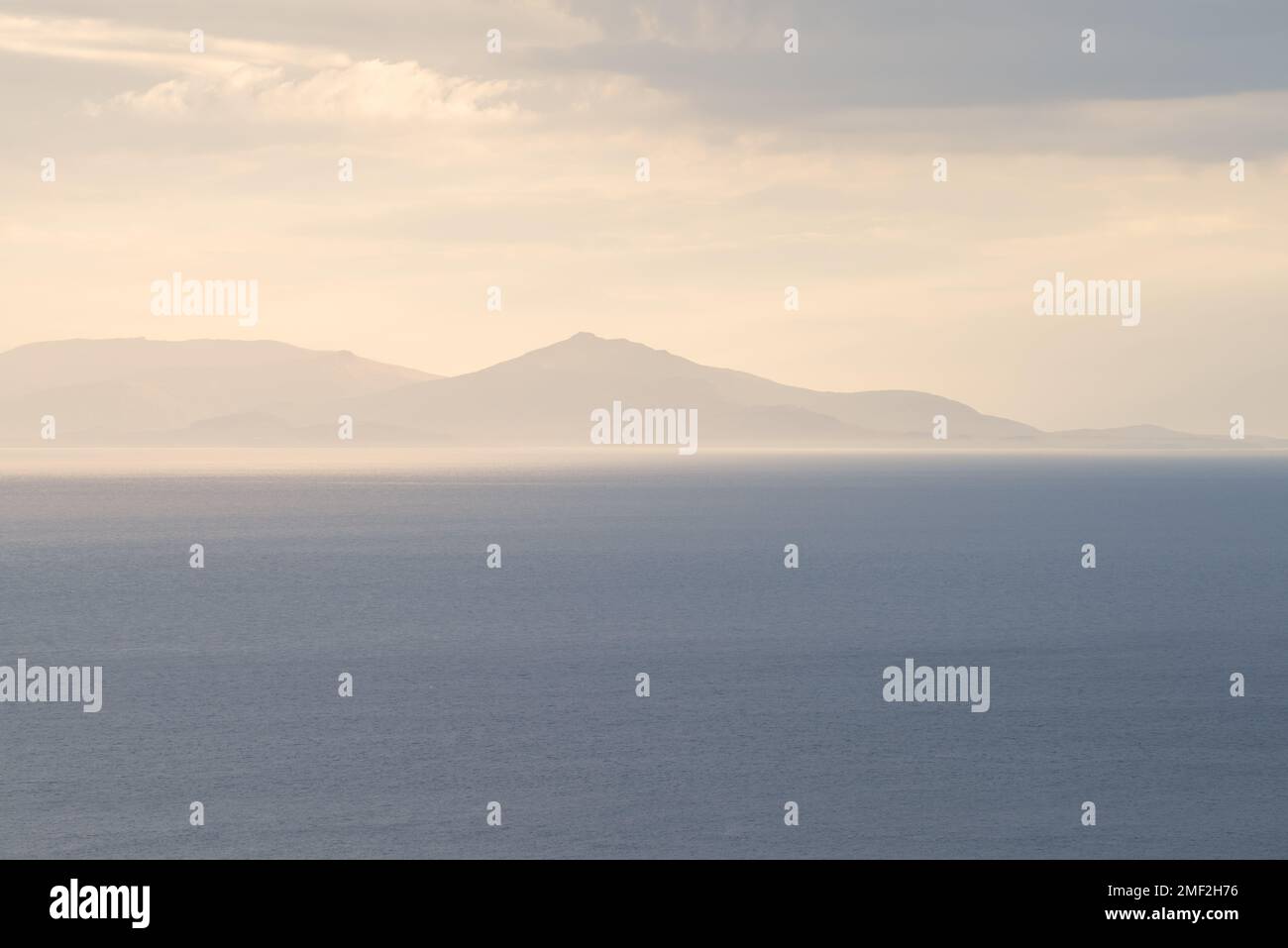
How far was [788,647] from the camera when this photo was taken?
117 m

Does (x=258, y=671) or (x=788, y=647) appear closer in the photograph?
Answer: (x=258, y=671)
